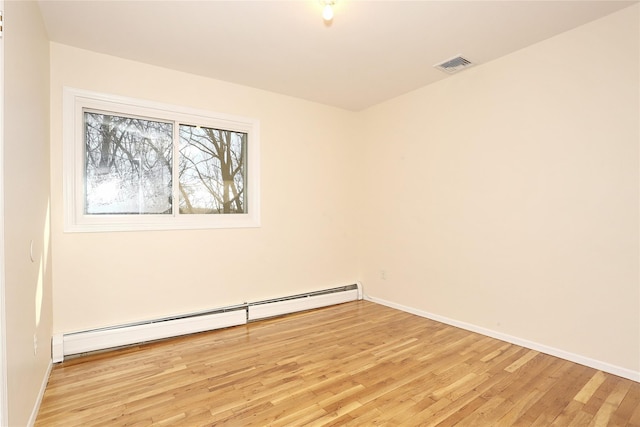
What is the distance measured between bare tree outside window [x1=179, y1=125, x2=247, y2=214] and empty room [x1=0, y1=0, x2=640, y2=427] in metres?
0.02

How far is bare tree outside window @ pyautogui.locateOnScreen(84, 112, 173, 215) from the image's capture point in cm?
291

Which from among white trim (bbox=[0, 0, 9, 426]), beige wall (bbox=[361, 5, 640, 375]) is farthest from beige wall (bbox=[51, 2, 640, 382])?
white trim (bbox=[0, 0, 9, 426])

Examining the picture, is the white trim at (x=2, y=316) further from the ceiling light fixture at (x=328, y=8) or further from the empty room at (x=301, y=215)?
the ceiling light fixture at (x=328, y=8)

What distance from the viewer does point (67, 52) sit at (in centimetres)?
270

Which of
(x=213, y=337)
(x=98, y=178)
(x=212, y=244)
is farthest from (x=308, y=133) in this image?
(x=213, y=337)

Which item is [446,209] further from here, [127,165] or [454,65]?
[127,165]

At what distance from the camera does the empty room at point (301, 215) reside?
199 centimetres

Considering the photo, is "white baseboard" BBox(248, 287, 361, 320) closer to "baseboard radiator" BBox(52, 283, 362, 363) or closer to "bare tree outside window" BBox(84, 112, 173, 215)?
"baseboard radiator" BBox(52, 283, 362, 363)

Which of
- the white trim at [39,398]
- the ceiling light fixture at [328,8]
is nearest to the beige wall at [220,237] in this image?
the white trim at [39,398]

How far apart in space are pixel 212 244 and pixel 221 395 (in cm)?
164

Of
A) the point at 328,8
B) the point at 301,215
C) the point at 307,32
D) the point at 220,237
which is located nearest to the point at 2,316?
the point at 220,237

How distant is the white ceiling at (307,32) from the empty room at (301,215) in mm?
22

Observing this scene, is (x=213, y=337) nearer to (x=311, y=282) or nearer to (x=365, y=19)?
(x=311, y=282)

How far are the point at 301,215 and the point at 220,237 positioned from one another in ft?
3.56
